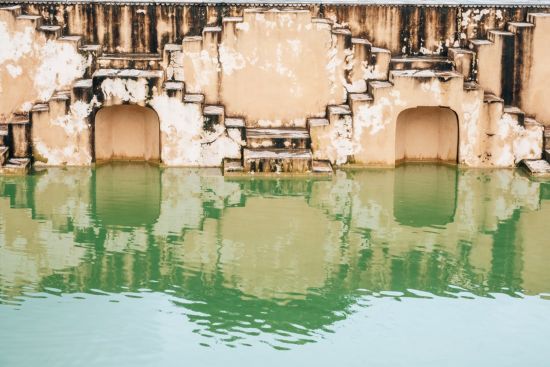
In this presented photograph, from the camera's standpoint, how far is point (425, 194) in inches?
544

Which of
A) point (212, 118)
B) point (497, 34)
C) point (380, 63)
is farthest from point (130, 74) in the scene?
point (497, 34)

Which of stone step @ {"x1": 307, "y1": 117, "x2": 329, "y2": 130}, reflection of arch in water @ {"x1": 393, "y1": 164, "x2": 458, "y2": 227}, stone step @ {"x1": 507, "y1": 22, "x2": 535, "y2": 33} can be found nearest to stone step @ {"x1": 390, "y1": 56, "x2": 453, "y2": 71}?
stone step @ {"x1": 507, "y1": 22, "x2": 535, "y2": 33}

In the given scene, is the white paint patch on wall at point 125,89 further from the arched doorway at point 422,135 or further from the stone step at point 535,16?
the stone step at point 535,16

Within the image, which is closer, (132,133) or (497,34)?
(497,34)

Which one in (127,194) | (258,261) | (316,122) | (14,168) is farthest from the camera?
(316,122)

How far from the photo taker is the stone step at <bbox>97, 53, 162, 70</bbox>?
15.4 m

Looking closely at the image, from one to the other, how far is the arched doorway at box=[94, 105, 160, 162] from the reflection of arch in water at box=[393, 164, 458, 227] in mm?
3867

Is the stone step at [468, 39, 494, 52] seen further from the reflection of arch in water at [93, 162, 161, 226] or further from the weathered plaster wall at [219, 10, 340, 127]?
the reflection of arch in water at [93, 162, 161, 226]

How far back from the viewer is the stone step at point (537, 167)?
14.8 meters

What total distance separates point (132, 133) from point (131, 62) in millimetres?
1121

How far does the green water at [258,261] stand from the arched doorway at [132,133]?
459 mm

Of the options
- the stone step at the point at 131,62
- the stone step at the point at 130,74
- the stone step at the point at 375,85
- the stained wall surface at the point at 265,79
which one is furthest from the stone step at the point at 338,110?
the stone step at the point at 131,62

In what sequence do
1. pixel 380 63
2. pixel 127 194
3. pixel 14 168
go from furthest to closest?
pixel 380 63
pixel 14 168
pixel 127 194

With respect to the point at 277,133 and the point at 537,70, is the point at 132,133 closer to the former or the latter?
the point at 277,133
